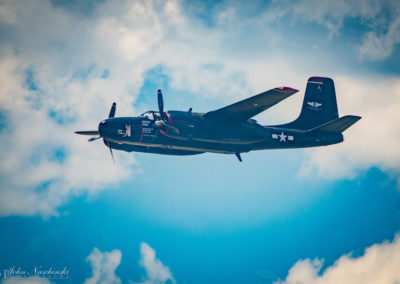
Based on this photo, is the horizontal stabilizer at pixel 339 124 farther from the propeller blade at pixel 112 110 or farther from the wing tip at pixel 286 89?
the propeller blade at pixel 112 110

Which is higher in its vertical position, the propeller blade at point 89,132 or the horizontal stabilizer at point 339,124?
the propeller blade at point 89,132

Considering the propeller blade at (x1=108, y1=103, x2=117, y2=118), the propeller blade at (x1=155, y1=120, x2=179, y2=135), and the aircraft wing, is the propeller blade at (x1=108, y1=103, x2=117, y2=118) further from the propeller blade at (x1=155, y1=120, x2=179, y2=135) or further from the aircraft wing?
the aircraft wing

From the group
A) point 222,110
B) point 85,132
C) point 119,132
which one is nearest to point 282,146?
point 222,110

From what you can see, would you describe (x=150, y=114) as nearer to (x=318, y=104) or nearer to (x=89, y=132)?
(x=89, y=132)

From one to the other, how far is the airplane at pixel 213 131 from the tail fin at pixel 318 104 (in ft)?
10.3

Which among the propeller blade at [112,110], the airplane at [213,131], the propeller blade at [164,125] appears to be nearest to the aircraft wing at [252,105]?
the airplane at [213,131]

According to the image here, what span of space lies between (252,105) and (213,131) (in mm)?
3990

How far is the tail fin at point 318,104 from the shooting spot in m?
42.3

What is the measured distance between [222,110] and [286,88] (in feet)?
19.5

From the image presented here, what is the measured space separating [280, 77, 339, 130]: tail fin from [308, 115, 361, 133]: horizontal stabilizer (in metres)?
3.43

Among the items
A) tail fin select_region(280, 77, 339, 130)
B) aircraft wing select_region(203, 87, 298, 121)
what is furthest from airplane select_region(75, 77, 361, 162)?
tail fin select_region(280, 77, 339, 130)

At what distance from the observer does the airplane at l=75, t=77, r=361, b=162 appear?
34656 mm

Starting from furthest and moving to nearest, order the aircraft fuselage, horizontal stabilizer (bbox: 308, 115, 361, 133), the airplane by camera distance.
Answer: horizontal stabilizer (bbox: 308, 115, 361, 133) → the aircraft fuselage → the airplane

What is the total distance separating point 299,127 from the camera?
41.9 metres
